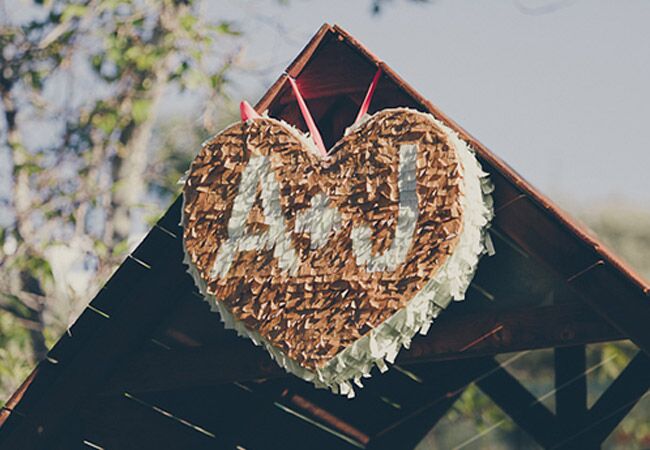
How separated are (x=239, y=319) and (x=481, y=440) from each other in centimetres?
487

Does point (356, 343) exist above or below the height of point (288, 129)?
below

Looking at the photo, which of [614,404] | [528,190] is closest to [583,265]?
[528,190]

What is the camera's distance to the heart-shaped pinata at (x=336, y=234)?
3492 mm

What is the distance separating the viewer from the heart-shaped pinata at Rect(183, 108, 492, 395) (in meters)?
3.49

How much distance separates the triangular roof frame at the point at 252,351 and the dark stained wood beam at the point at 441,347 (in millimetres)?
11

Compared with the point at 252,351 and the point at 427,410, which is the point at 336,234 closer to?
the point at 252,351

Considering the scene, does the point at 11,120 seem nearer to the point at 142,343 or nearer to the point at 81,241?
the point at 81,241

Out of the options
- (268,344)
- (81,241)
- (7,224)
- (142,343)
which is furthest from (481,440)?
(268,344)

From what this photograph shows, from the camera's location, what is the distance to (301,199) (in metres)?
3.81

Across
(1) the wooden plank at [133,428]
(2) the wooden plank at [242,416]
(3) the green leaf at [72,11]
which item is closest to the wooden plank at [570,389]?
(2) the wooden plank at [242,416]

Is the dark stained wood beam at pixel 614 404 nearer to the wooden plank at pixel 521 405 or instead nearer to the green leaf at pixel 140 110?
the wooden plank at pixel 521 405

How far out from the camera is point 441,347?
3732 mm

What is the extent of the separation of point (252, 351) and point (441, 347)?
74cm

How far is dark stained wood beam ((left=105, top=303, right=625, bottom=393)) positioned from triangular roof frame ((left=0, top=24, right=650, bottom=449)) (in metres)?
0.01
